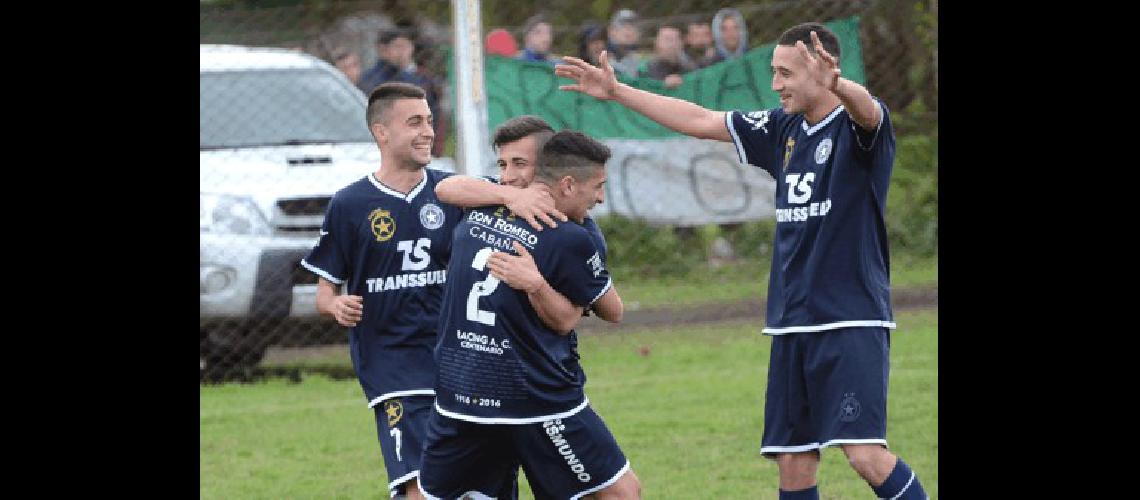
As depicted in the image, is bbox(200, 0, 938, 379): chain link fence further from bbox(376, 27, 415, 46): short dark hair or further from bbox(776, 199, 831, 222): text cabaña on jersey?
bbox(776, 199, 831, 222): text cabaña on jersey

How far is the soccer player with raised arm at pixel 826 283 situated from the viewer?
5.89m

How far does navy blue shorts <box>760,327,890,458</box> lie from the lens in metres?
5.89

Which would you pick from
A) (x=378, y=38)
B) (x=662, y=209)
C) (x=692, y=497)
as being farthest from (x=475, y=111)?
(x=692, y=497)

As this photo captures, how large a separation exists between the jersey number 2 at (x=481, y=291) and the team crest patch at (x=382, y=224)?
921 millimetres

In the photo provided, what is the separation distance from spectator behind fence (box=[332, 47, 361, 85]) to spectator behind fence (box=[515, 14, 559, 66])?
1321 millimetres

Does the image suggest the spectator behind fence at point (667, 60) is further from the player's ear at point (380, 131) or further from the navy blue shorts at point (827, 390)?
the navy blue shorts at point (827, 390)

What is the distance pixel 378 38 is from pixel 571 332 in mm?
7070

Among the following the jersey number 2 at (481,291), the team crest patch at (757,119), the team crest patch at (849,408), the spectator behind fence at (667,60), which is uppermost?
the spectator behind fence at (667,60)

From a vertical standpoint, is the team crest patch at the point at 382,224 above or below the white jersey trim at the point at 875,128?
below

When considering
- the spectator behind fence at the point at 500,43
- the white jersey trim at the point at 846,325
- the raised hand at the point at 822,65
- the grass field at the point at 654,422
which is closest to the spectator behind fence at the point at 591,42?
the spectator behind fence at the point at 500,43

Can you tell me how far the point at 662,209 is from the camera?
1352 cm

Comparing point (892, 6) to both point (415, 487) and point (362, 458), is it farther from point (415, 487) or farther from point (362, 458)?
point (415, 487)

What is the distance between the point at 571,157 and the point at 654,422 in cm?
441

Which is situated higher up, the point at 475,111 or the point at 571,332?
the point at 475,111
